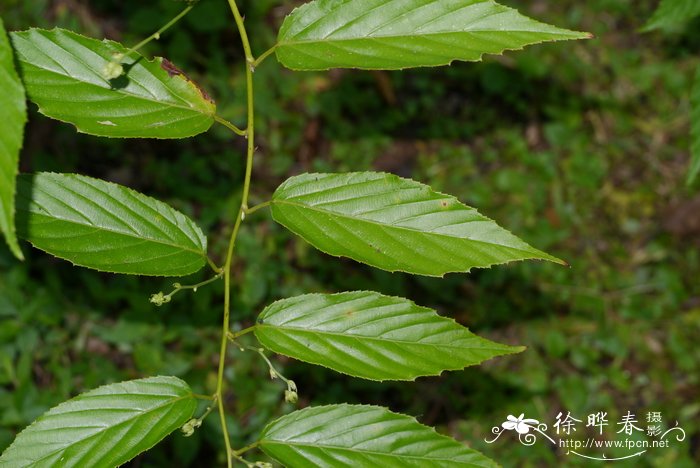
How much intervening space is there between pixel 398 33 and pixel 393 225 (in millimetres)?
400

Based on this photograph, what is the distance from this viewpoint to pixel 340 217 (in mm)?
1566

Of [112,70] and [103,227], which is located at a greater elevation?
[112,70]

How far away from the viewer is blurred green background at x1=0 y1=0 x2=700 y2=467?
3.32 meters

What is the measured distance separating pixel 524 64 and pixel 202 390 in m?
2.61

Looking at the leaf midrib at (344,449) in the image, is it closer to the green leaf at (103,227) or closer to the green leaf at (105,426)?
the green leaf at (105,426)

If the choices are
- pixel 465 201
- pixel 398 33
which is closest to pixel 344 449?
pixel 398 33

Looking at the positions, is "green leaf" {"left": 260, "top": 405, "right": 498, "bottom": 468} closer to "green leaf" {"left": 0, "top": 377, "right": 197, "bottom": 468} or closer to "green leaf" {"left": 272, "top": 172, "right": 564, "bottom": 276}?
"green leaf" {"left": 0, "top": 377, "right": 197, "bottom": 468}

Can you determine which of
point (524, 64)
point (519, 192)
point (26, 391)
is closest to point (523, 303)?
point (519, 192)

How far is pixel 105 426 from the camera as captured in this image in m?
1.51

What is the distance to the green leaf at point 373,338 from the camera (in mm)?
1529

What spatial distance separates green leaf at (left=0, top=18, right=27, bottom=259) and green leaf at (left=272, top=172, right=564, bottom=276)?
25.1 inches

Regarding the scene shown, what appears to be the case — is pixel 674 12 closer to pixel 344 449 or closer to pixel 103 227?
pixel 344 449

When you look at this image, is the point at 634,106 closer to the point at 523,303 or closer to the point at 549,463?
the point at 523,303

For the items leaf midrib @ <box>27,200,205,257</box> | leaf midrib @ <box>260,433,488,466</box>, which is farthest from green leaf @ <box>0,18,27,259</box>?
leaf midrib @ <box>260,433,488,466</box>
